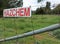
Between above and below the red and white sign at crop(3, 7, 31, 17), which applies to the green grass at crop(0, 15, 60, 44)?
below

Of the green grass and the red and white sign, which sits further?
the green grass

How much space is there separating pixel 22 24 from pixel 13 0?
276 inches

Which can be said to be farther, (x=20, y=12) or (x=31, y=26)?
(x=31, y=26)

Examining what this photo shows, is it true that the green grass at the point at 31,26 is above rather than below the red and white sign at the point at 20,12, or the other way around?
below

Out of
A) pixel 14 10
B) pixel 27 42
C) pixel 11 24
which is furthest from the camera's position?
pixel 11 24

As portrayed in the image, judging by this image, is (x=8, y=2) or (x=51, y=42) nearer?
(x=51, y=42)

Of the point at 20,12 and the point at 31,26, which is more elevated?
the point at 20,12

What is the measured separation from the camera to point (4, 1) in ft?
50.8

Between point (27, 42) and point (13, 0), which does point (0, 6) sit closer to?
point (13, 0)

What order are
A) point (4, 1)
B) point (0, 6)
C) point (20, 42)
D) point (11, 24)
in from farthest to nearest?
1. point (4, 1)
2. point (0, 6)
3. point (11, 24)
4. point (20, 42)

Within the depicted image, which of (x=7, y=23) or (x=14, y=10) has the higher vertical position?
(x=14, y=10)

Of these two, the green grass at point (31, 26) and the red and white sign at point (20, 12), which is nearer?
the red and white sign at point (20, 12)

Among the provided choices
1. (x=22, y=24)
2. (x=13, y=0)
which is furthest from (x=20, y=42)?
(x=13, y=0)

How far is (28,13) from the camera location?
3363mm
